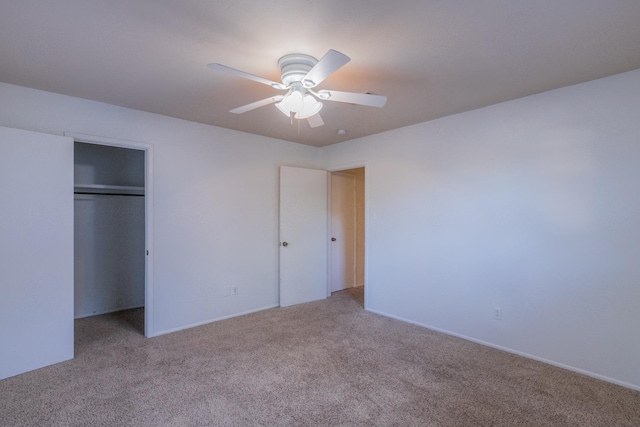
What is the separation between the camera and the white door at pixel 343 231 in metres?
5.25

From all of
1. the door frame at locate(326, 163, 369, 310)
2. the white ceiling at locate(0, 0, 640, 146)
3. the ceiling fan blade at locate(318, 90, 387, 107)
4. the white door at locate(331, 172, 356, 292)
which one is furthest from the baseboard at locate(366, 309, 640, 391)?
the ceiling fan blade at locate(318, 90, 387, 107)

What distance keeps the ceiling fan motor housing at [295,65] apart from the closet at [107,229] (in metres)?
3.30

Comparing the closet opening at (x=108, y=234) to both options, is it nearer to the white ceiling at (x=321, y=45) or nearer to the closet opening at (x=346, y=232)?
the white ceiling at (x=321, y=45)

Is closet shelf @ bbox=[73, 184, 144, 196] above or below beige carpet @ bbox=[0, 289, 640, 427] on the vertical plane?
above

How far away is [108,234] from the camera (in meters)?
4.23

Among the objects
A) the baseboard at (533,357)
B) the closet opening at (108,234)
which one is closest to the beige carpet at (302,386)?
the baseboard at (533,357)

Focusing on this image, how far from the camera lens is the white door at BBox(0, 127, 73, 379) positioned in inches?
96.0

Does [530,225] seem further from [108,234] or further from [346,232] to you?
[108,234]


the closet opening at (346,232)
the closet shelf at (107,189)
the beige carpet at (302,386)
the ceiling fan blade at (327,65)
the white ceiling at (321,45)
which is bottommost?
the beige carpet at (302,386)

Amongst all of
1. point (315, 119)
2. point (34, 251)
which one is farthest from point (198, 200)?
point (315, 119)

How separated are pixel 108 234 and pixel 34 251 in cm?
174

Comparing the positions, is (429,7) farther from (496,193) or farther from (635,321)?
(635,321)

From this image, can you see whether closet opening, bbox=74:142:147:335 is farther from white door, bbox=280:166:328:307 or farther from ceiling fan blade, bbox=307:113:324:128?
ceiling fan blade, bbox=307:113:324:128

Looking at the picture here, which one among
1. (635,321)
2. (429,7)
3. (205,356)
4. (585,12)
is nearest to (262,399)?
(205,356)
